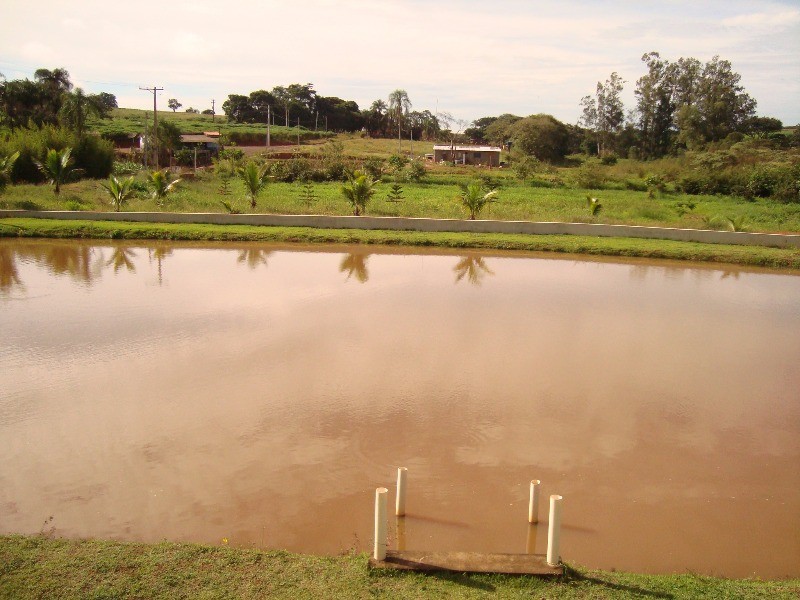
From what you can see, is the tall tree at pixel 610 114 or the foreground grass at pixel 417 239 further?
the tall tree at pixel 610 114

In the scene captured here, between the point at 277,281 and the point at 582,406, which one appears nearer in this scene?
the point at 582,406

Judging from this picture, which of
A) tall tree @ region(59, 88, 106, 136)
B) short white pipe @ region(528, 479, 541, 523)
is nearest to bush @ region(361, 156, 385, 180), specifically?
tall tree @ region(59, 88, 106, 136)

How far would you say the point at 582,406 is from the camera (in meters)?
8.30

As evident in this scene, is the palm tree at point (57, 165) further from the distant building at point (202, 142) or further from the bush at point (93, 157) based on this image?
the distant building at point (202, 142)

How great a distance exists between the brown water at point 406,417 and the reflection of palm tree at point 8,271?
30 cm

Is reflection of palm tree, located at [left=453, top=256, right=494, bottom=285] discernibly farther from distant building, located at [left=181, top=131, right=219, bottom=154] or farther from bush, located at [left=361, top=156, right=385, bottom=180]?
distant building, located at [left=181, top=131, right=219, bottom=154]

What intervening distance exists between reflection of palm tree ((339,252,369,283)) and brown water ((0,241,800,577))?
1132 millimetres

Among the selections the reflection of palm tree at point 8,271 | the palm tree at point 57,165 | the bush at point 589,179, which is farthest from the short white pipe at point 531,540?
the bush at point 589,179

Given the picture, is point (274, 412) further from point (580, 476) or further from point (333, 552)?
point (580, 476)

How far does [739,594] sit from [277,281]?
11.3 meters

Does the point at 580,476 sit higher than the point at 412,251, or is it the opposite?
the point at 412,251

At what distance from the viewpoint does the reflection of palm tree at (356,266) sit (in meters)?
15.5

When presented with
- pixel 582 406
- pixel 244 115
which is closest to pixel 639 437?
pixel 582 406

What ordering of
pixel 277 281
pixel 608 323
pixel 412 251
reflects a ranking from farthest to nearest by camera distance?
pixel 412 251 < pixel 277 281 < pixel 608 323
